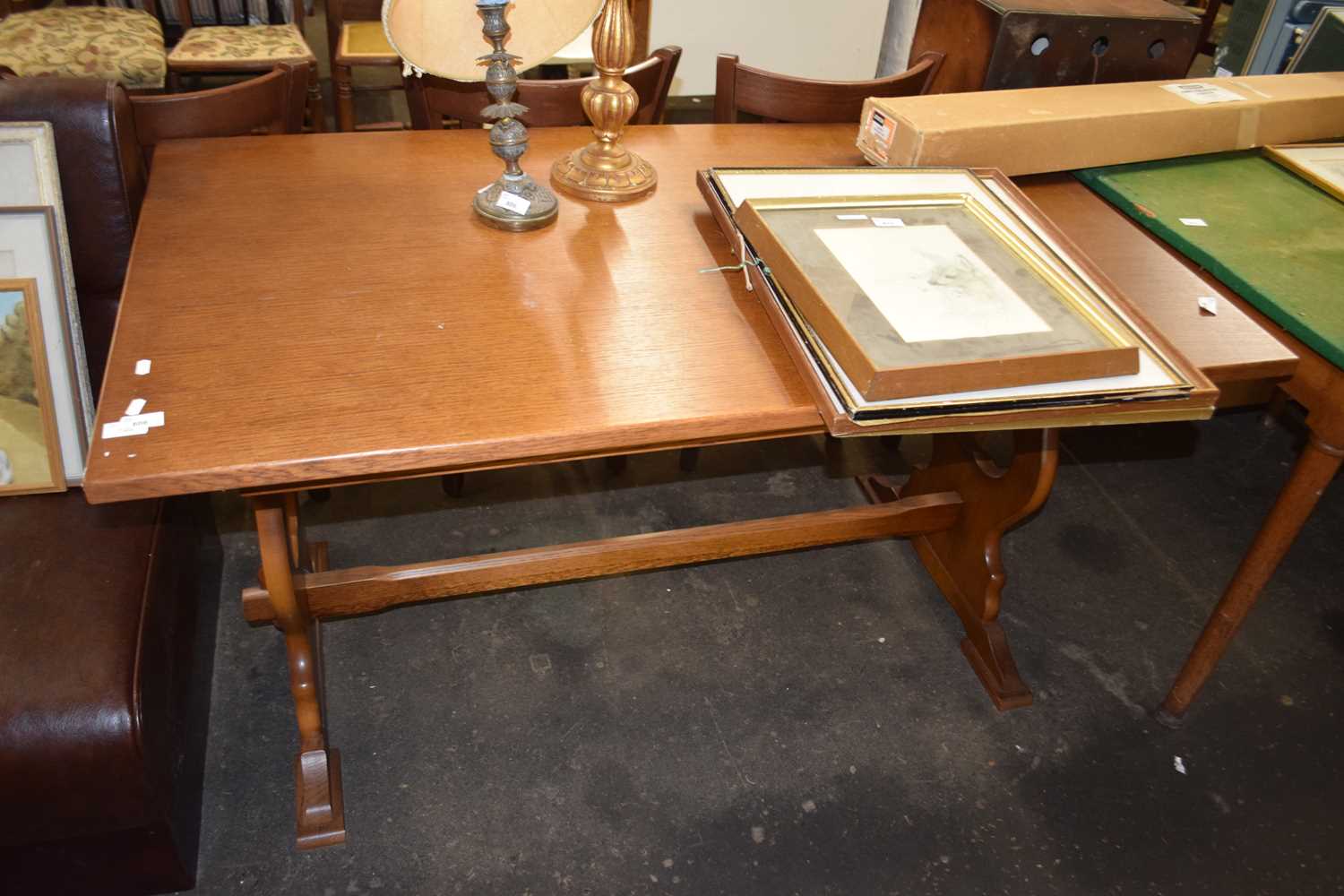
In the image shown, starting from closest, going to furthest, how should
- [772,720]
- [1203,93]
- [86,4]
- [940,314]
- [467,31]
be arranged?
[940,314]
[467,31]
[1203,93]
[772,720]
[86,4]

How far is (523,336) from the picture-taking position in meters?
1.11

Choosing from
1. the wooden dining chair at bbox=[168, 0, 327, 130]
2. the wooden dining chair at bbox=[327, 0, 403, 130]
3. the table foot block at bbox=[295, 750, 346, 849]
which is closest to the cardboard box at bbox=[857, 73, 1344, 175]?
the table foot block at bbox=[295, 750, 346, 849]

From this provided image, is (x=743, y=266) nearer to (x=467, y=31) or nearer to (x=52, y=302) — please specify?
(x=467, y=31)

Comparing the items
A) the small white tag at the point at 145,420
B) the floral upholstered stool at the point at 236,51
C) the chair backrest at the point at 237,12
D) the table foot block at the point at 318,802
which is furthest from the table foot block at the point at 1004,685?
the chair backrest at the point at 237,12

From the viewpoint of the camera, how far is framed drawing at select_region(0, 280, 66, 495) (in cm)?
129

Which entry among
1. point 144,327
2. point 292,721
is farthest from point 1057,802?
point 144,327

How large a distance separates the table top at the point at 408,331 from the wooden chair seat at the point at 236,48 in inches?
66.5

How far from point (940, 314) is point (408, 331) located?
1.98 feet

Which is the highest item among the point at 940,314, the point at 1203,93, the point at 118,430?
the point at 1203,93

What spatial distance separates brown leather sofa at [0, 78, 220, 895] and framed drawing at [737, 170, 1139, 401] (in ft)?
3.08

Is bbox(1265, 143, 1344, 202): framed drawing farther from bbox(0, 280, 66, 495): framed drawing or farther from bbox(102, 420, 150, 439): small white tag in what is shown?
bbox(0, 280, 66, 495): framed drawing

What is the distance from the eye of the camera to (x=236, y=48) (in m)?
2.95

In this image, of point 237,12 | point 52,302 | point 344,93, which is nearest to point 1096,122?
point 52,302

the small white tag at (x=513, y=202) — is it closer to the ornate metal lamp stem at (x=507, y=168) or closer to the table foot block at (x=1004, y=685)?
the ornate metal lamp stem at (x=507, y=168)
